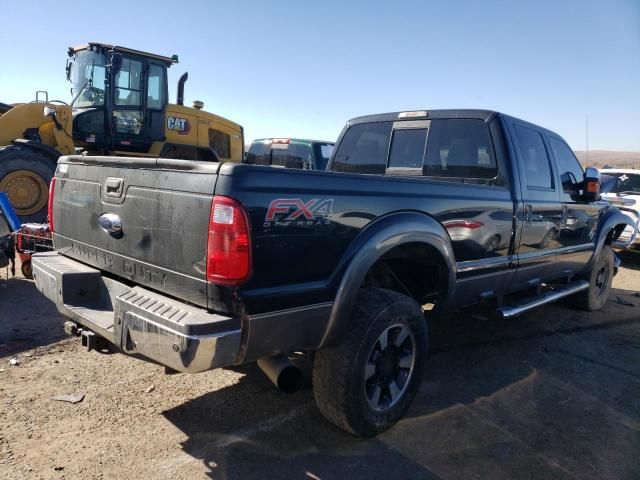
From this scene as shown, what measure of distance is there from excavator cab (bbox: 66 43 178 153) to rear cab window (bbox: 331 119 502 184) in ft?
21.5

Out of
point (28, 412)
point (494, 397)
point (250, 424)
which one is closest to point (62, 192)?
point (28, 412)

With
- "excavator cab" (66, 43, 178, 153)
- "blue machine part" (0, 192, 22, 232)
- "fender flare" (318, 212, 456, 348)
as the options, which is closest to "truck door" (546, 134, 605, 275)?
"fender flare" (318, 212, 456, 348)

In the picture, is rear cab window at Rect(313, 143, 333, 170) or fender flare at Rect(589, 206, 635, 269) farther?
rear cab window at Rect(313, 143, 333, 170)

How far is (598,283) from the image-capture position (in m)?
6.57

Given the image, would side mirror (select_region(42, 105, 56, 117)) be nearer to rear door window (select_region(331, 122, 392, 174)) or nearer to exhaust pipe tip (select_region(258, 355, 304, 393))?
rear door window (select_region(331, 122, 392, 174))

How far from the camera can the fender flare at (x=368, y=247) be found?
2.79 metres

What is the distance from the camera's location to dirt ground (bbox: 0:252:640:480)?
2801 millimetres

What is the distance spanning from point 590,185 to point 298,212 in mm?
4088

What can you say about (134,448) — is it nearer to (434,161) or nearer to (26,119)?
(434,161)

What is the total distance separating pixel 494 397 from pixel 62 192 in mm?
3508

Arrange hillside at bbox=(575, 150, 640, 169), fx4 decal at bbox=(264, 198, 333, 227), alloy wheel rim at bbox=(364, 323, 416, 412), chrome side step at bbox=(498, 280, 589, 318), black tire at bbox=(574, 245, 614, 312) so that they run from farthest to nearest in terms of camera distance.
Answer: hillside at bbox=(575, 150, 640, 169) → black tire at bbox=(574, 245, 614, 312) → chrome side step at bbox=(498, 280, 589, 318) → alloy wheel rim at bbox=(364, 323, 416, 412) → fx4 decal at bbox=(264, 198, 333, 227)

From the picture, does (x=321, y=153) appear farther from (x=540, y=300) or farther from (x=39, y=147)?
(x=540, y=300)

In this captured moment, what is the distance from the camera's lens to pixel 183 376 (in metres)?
3.90

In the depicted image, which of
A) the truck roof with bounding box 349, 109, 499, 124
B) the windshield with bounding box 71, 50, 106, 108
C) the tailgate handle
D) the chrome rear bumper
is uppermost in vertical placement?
the windshield with bounding box 71, 50, 106, 108
